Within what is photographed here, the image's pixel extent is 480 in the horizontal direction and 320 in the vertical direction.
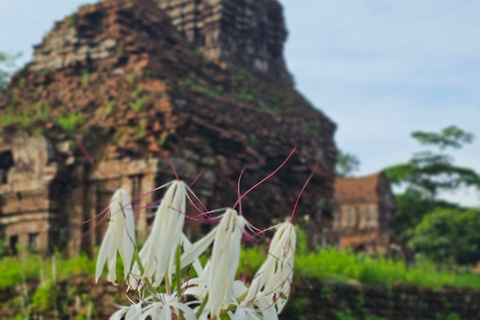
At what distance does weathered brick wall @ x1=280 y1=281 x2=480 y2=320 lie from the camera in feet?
25.7

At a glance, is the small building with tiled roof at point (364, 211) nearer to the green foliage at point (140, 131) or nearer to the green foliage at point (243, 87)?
the green foliage at point (243, 87)

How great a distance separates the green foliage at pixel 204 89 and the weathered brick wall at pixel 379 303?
18.2 feet

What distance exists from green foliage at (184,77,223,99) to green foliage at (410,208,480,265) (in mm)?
19249

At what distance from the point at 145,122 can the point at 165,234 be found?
9499 mm

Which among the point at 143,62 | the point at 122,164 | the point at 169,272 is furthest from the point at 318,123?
the point at 169,272

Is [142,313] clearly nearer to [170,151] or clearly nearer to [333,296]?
[333,296]

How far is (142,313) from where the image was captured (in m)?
1.45

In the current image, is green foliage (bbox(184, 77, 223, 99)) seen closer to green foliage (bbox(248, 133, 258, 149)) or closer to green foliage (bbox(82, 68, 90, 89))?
green foliage (bbox(248, 133, 258, 149))

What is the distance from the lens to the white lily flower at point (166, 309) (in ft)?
4.48

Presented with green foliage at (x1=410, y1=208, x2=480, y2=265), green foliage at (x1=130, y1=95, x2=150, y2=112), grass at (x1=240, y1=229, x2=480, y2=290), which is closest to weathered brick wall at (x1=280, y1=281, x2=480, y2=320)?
grass at (x1=240, y1=229, x2=480, y2=290)

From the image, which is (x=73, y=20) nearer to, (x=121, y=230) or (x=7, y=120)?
(x=7, y=120)

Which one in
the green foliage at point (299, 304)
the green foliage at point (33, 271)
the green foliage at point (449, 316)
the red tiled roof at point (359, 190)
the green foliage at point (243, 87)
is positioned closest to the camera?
the green foliage at point (299, 304)

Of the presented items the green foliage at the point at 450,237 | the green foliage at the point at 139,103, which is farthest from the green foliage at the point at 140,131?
the green foliage at the point at 450,237

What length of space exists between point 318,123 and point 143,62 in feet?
20.1
